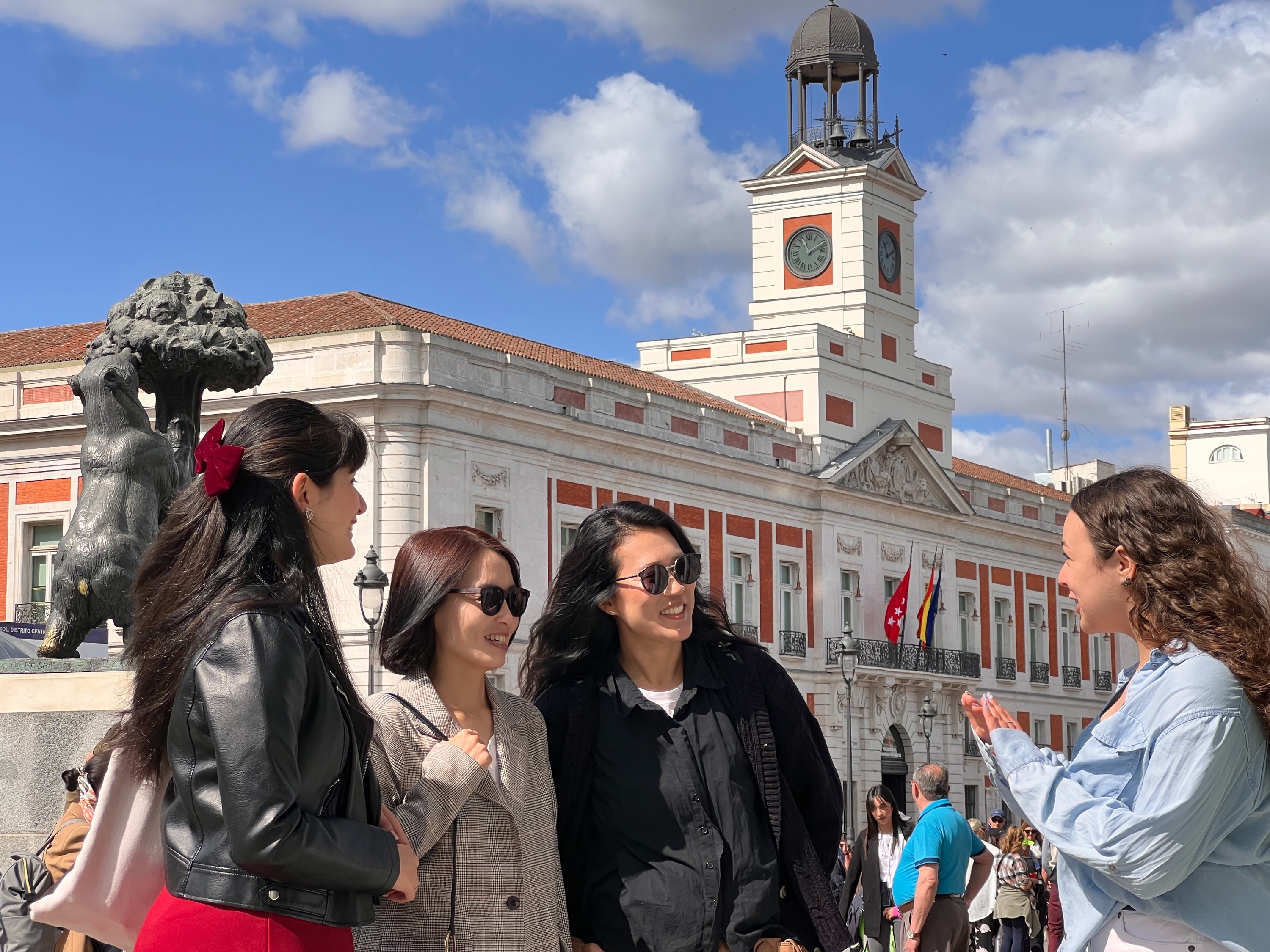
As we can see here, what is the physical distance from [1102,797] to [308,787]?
1605 mm

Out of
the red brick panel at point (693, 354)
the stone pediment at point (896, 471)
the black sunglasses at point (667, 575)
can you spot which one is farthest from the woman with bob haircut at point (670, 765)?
the red brick panel at point (693, 354)

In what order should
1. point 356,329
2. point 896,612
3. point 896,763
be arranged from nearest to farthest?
point 356,329 < point 896,612 < point 896,763

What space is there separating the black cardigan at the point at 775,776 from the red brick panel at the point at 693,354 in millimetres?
37420

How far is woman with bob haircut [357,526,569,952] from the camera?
3965 millimetres

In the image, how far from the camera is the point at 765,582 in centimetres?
3741

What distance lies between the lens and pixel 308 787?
3.25 metres

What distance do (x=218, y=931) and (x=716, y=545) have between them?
108 ft

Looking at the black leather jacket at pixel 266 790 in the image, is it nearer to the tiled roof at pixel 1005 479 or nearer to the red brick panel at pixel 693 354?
the red brick panel at pixel 693 354

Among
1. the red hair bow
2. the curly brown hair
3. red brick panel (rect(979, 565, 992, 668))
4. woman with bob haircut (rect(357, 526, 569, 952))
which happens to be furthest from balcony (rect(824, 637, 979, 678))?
the red hair bow

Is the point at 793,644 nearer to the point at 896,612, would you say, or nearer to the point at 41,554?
the point at 896,612

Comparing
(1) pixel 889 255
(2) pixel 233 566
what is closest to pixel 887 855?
(2) pixel 233 566

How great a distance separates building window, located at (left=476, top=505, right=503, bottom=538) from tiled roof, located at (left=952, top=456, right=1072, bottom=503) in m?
21.7

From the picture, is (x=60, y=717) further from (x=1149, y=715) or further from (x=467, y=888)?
(x=1149, y=715)

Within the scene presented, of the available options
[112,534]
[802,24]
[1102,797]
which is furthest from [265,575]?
[802,24]
